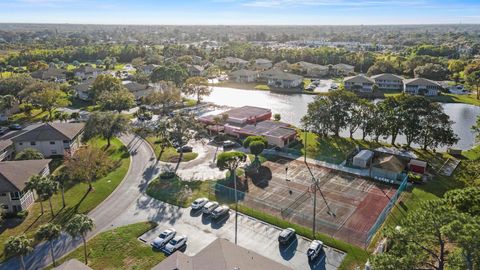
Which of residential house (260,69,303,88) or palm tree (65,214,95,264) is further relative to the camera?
residential house (260,69,303,88)

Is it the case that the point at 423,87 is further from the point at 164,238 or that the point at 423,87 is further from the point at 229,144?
the point at 164,238

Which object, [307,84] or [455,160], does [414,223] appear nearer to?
[455,160]

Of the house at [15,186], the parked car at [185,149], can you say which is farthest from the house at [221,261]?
the parked car at [185,149]

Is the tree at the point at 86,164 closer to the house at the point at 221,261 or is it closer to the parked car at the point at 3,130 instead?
the house at the point at 221,261

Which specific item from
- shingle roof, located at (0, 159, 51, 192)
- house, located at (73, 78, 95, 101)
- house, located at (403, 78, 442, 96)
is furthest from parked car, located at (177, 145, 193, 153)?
house, located at (403, 78, 442, 96)

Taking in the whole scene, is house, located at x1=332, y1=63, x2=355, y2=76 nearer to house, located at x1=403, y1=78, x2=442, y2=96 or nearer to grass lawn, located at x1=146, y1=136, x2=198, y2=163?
house, located at x1=403, y1=78, x2=442, y2=96

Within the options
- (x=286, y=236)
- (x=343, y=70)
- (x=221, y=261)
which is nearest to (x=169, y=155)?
(x=286, y=236)
